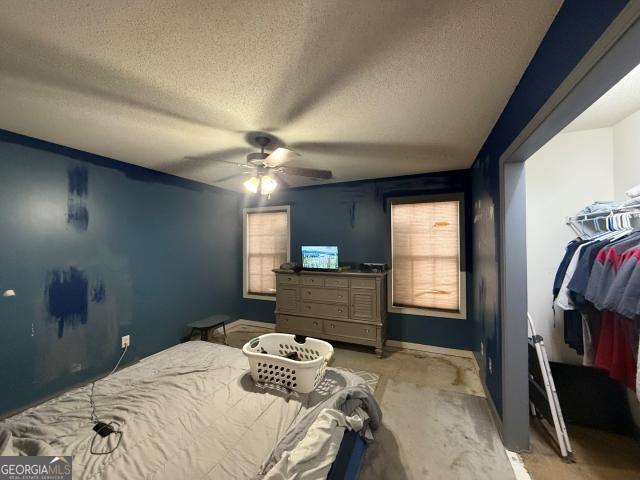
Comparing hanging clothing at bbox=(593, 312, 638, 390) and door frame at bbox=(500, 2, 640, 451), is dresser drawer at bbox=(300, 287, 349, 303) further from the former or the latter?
hanging clothing at bbox=(593, 312, 638, 390)

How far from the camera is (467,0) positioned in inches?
37.3

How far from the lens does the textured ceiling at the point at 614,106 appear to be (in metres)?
1.52

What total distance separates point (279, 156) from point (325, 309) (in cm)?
218

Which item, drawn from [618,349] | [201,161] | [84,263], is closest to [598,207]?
[618,349]

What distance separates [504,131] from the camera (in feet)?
5.59

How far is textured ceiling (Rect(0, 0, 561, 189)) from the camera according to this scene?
39.6 inches

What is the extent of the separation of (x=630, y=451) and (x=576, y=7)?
8.60 ft

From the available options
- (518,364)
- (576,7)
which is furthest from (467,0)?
(518,364)

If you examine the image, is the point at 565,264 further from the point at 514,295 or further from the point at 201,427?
the point at 201,427

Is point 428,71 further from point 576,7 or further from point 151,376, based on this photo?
point 151,376

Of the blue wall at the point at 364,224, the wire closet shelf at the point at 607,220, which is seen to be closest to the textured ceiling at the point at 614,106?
the wire closet shelf at the point at 607,220

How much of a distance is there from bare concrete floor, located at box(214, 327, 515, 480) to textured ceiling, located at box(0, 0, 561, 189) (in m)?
2.39

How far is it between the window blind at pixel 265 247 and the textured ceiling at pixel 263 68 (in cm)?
211

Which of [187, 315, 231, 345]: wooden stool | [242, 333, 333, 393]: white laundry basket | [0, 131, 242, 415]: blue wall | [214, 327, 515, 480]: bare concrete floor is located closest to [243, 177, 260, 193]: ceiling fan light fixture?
[242, 333, 333, 393]: white laundry basket
